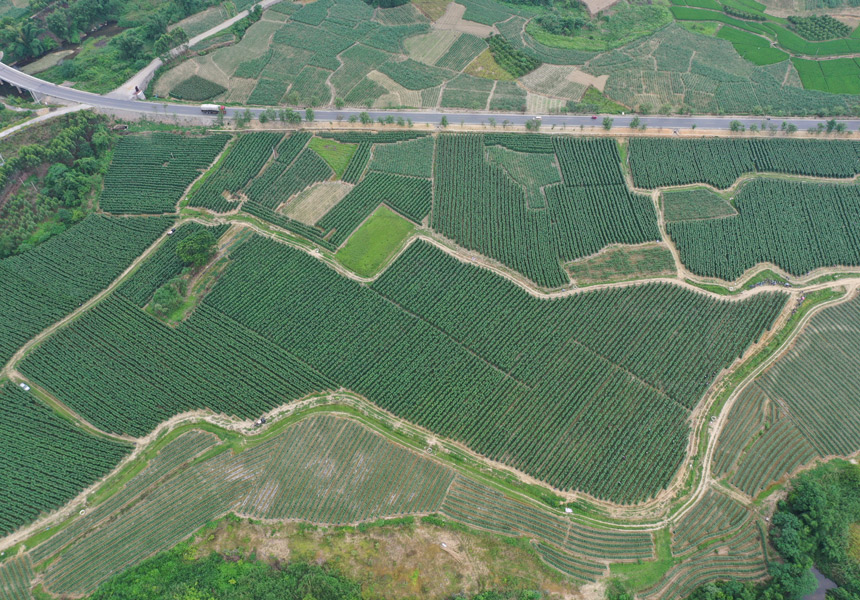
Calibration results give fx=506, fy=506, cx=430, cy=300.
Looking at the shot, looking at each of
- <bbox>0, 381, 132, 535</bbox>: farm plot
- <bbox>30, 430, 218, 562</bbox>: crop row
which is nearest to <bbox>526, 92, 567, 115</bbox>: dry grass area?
<bbox>30, 430, 218, 562</bbox>: crop row

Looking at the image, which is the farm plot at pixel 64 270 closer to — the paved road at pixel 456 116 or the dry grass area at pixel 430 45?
the paved road at pixel 456 116

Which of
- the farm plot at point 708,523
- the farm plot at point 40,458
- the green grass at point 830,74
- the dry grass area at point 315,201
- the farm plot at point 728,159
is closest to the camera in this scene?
the farm plot at point 708,523

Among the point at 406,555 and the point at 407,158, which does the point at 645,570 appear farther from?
the point at 407,158

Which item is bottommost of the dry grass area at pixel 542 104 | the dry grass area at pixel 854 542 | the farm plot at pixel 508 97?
the dry grass area at pixel 854 542

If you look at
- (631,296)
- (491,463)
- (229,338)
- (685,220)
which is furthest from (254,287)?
(685,220)

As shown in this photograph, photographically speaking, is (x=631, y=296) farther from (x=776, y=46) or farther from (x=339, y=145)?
(x=776, y=46)

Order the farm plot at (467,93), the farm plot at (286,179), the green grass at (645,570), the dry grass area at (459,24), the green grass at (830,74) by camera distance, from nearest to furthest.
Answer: the green grass at (645,570) < the farm plot at (286,179) < the farm plot at (467,93) < the green grass at (830,74) < the dry grass area at (459,24)

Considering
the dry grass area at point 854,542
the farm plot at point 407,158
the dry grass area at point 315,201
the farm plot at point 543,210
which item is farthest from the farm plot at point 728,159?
the dry grass area at point 854,542
